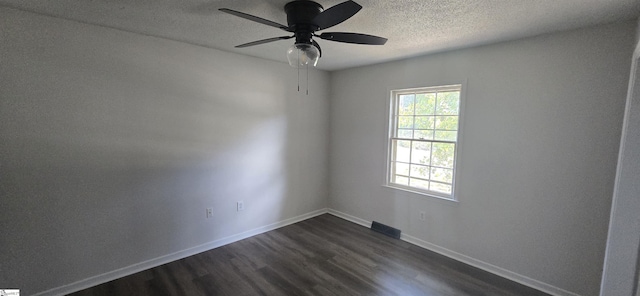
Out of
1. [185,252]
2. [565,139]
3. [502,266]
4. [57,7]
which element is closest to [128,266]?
[185,252]

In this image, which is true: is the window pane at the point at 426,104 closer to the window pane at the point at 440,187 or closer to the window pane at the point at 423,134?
the window pane at the point at 423,134

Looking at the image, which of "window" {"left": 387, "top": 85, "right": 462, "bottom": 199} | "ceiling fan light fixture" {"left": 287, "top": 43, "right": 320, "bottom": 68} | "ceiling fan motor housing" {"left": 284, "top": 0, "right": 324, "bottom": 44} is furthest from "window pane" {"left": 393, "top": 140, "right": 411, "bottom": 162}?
"ceiling fan motor housing" {"left": 284, "top": 0, "right": 324, "bottom": 44}

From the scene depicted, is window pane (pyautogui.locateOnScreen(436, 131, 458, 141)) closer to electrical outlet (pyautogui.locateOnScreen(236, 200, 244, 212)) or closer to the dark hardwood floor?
the dark hardwood floor

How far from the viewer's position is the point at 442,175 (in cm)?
316

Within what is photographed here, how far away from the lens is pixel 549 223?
7.84 feet

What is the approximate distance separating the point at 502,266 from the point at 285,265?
223 centimetres

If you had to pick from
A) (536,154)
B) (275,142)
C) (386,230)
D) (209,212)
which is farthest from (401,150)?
(209,212)

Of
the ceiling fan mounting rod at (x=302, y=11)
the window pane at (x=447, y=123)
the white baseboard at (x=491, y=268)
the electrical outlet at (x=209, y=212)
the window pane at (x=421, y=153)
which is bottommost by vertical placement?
the white baseboard at (x=491, y=268)

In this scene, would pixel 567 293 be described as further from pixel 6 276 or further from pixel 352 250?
pixel 6 276

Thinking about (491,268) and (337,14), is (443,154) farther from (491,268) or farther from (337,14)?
(337,14)

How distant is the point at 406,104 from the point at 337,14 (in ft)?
7.47

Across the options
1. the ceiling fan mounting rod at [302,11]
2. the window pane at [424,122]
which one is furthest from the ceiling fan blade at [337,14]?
the window pane at [424,122]

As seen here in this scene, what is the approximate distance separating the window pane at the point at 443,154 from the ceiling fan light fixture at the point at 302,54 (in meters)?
2.08

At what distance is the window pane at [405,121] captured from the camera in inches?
136
